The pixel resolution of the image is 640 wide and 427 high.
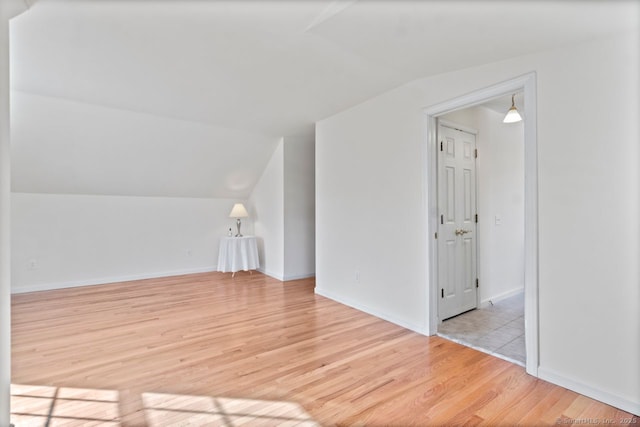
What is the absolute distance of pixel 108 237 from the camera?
198 inches

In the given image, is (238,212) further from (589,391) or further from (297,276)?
(589,391)

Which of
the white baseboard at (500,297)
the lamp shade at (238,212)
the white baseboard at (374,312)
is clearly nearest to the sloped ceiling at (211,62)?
the lamp shade at (238,212)

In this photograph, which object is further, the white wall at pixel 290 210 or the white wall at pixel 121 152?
the white wall at pixel 290 210

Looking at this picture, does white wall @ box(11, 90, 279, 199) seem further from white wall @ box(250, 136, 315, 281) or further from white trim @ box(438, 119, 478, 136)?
white trim @ box(438, 119, 478, 136)

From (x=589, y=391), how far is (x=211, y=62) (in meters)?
3.59

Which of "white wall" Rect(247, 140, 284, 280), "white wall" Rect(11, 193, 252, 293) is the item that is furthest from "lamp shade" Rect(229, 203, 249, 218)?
"white wall" Rect(11, 193, 252, 293)

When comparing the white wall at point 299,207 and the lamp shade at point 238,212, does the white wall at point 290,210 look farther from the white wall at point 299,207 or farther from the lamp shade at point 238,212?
the lamp shade at point 238,212

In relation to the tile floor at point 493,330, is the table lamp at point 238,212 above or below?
above

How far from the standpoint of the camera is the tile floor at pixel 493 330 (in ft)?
8.59

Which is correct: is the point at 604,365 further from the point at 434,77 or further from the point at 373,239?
the point at 434,77

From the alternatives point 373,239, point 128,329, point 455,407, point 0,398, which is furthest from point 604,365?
point 128,329

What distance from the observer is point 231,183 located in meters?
5.70

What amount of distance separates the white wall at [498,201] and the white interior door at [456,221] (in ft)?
0.50

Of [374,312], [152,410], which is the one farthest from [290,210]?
[152,410]
